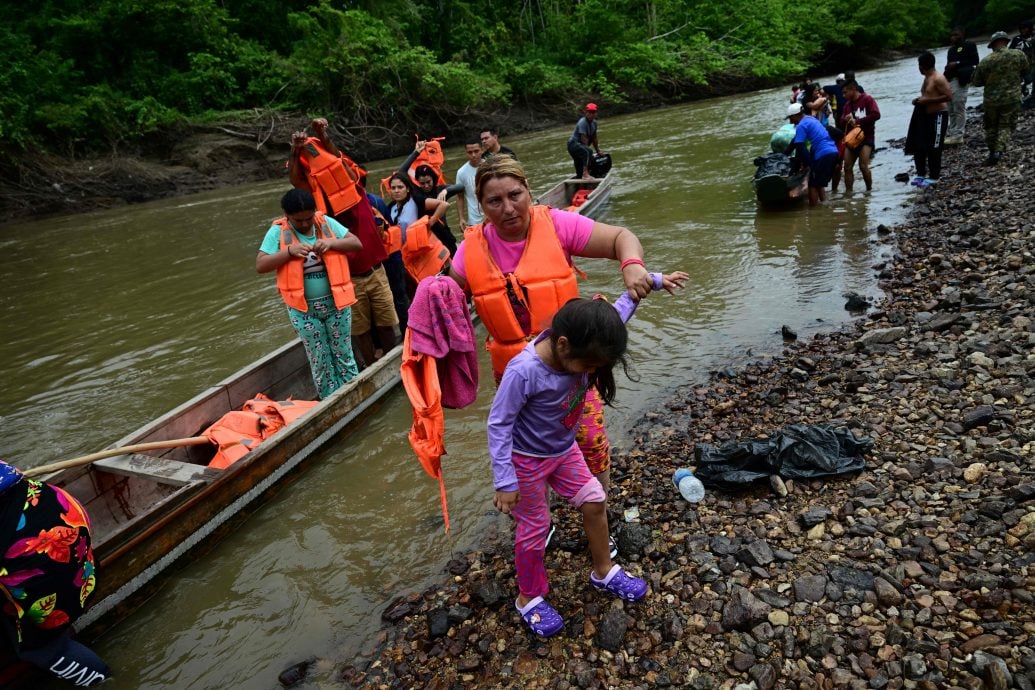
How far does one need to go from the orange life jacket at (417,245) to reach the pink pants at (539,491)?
4106mm

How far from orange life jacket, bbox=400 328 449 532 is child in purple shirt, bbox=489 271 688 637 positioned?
0.27 meters

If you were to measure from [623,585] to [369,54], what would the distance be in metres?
28.1

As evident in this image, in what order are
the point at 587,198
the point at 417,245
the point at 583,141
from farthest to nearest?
the point at 583,141 → the point at 587,198 → the point at 417,245

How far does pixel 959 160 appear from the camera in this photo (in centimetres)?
1133

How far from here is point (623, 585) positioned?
316 cm

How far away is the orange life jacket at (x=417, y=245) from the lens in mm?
6531

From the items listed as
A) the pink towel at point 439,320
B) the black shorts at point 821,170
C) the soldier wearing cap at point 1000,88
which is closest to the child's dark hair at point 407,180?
the pink towel at point 439,320

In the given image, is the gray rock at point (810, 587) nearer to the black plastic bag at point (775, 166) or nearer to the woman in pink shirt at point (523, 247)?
the woman in pink shirt at point (523, 247)

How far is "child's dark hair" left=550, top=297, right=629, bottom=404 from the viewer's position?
7.75 feet

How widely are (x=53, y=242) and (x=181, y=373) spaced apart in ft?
40.8

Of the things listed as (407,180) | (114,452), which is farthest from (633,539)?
(407,180)

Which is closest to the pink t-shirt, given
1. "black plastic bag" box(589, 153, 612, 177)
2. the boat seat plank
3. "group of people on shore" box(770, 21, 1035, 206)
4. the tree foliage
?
the boat seat plank

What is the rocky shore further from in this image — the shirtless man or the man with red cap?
the man with red cap

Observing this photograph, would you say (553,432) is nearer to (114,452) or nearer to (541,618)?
(541,618)
